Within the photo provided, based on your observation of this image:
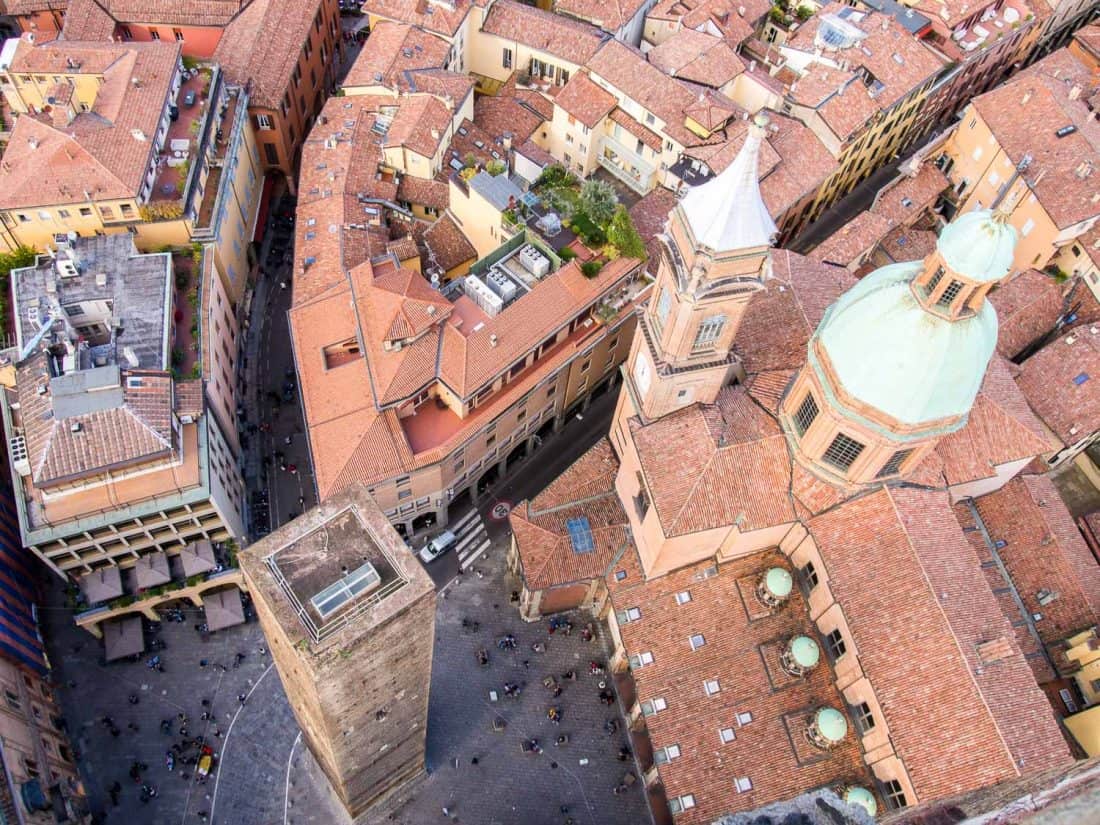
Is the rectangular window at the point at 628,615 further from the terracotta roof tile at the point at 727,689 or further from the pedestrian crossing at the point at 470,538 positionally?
the pedestrian crossing at the point at 470,538

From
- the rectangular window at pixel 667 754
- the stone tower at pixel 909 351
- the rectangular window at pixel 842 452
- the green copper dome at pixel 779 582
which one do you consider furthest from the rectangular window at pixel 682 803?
the stone tower at pixel 909 351

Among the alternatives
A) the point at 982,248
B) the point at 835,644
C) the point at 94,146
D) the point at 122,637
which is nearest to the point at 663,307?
the point at 982,248

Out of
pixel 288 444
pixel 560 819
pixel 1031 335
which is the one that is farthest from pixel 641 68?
pixel 560 819

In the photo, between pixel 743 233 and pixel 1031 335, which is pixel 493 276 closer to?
pixel 743 233

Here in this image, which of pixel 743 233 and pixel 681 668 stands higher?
pixel 743 233

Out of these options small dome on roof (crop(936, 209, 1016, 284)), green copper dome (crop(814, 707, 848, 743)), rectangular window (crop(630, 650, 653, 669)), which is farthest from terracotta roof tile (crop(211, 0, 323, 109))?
A: green copper dome (crop(814, 707, 848, 743))

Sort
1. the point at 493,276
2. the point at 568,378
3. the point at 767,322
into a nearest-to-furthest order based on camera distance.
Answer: the point at 767,322
the point at 493,276
the point at 568,378
